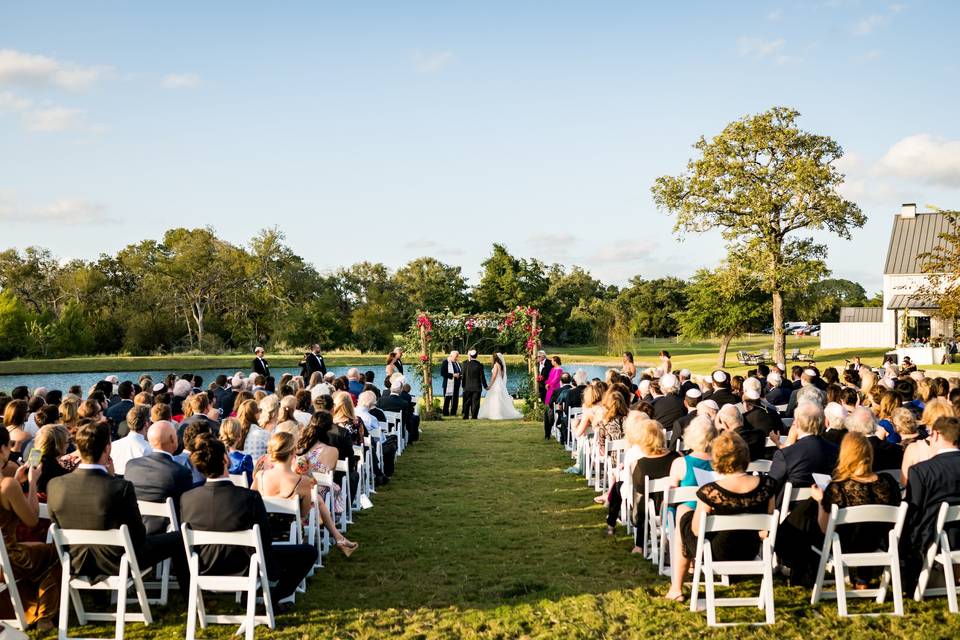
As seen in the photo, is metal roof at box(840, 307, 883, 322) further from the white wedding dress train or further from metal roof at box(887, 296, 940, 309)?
the white wedding dress train

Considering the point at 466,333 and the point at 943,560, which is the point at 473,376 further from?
the point at 943,560

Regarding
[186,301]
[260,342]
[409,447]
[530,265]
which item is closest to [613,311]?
[530,265]

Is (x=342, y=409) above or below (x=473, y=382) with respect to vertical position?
above

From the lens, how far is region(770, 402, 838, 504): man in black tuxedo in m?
5.63

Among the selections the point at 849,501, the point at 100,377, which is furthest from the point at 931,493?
the point at 100,377

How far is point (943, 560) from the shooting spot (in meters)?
4.78

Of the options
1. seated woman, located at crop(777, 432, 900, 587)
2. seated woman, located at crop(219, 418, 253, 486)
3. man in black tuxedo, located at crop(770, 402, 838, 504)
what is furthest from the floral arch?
seated woman, located at crop(777, 432, 900, 587)

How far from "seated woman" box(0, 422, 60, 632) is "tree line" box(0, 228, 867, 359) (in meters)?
41.0

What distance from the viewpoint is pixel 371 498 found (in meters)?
8.76

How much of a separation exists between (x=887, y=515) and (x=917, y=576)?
0.73 m

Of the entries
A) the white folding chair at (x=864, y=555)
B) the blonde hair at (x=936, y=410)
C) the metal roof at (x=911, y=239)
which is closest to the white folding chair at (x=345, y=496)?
the white folding chair at (x=864, y=555)

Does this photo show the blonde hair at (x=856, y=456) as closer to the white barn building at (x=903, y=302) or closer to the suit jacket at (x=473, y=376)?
the suit jacket at (x=473, y=376)

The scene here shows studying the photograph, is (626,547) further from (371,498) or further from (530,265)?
(530,265)

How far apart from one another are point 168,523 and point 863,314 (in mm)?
58153
